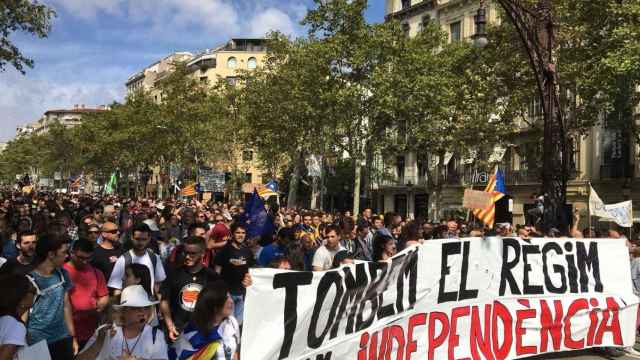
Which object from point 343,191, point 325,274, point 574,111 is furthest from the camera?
point 343,191

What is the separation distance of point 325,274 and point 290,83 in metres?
26.5

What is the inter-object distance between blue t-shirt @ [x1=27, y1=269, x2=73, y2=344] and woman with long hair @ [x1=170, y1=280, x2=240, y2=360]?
1.35m

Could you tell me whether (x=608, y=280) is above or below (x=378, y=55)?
below

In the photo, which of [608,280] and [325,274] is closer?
[325,274]

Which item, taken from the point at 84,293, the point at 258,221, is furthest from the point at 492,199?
the point at 84,293

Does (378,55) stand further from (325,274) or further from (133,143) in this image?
(133,143)

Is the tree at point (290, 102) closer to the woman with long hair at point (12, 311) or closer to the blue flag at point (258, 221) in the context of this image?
the blue flag at point (258, 221)

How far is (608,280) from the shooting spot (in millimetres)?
7766

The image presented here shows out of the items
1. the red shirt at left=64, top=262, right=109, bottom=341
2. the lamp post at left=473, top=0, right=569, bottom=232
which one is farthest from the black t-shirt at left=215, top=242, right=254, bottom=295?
the lamp post at left=473, top=0, right=569, bottom=232

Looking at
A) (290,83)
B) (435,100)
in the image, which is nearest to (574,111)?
(435,100)

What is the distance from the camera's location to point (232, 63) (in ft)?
250

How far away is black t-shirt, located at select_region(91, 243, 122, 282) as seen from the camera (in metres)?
6.24

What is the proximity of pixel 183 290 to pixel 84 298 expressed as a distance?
0.81 m

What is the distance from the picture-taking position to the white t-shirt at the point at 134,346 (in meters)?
3.69
